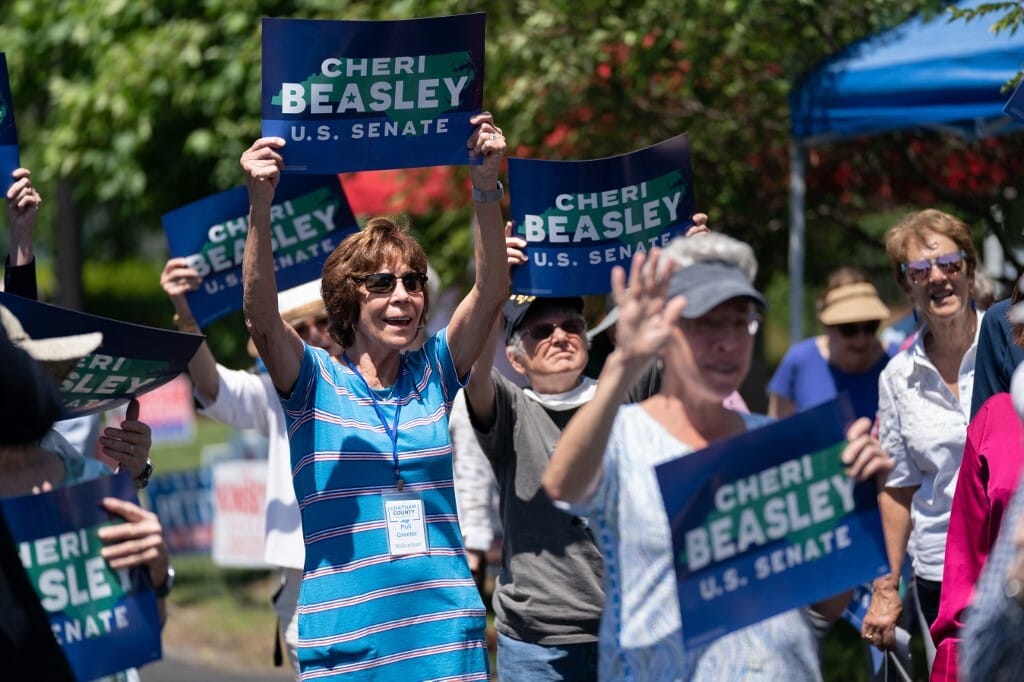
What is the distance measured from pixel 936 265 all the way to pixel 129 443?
2.64m

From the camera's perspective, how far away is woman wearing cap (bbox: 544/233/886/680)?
2834 mm

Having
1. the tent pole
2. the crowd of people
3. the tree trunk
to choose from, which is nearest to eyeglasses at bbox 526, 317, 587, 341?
the crowd of people

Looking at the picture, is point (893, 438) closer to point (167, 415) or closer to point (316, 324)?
point (316, 324)

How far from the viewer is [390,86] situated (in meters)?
4.27

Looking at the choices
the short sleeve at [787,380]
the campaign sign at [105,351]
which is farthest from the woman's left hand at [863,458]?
the short sleeve at [787,380]

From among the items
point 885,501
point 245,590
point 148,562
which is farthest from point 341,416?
point 245,590

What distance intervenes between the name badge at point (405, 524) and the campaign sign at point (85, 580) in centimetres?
84

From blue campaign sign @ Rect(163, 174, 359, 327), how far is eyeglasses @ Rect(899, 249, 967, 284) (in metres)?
2.11

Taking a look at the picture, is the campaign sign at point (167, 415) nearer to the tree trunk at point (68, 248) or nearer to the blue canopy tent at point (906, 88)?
the tree trunk at point (68, 248)

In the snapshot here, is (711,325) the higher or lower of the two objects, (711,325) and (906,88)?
the lower

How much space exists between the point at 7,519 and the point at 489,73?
6236mm

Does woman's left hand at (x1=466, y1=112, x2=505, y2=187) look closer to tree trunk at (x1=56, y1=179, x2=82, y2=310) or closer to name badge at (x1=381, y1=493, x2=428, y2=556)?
name badge at (x1=381, y1=493, x2=428, y2=556)

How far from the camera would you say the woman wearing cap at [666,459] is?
2.83 meters

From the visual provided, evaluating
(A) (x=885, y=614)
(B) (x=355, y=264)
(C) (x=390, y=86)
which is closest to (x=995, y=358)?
(A) (x=885, y=614)
